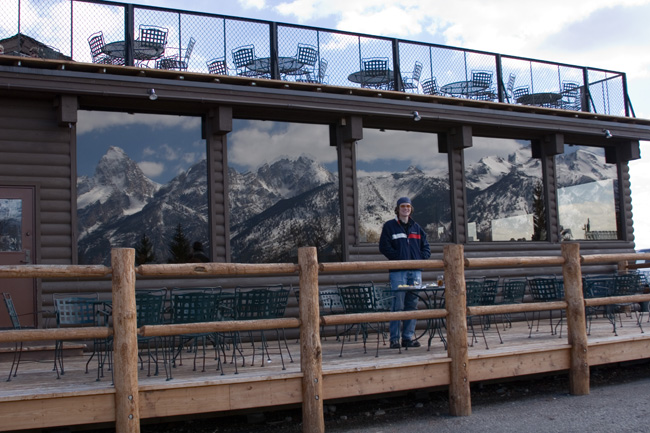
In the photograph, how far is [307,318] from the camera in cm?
581

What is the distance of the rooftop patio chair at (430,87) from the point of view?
39.5 feet

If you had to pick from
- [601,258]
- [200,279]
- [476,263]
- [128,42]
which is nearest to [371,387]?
[476,263]

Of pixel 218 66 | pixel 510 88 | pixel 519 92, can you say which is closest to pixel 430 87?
pixel 510 88

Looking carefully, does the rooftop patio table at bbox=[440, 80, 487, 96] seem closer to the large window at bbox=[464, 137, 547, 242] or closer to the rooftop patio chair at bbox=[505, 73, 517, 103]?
the rooftop patio chair at bbox=[505, 73, 517, 103]

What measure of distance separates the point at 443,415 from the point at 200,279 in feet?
15.1

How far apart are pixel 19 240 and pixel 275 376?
517cm

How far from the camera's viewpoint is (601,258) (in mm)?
7859

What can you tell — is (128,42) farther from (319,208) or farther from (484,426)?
(484,426)

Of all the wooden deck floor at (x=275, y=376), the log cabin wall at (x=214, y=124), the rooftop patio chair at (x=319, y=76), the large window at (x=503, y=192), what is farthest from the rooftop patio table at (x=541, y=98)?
the wooden deck floor at (x=275, y=376)

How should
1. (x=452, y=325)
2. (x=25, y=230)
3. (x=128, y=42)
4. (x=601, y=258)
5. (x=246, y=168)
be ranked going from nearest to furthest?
(x=452, y=325), (x=601, y=258), (x=25, y=230), (x=128, y=42), (x=246, y=168)

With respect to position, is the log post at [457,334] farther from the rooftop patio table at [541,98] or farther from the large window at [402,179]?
the rooftop patio table at [541,98]

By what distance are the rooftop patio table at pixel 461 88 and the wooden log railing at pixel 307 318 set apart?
551cm

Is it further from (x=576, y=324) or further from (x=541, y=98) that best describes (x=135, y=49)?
(x=541, y=98)

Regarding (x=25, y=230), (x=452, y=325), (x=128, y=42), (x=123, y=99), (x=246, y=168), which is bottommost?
(x=452, y=325)
